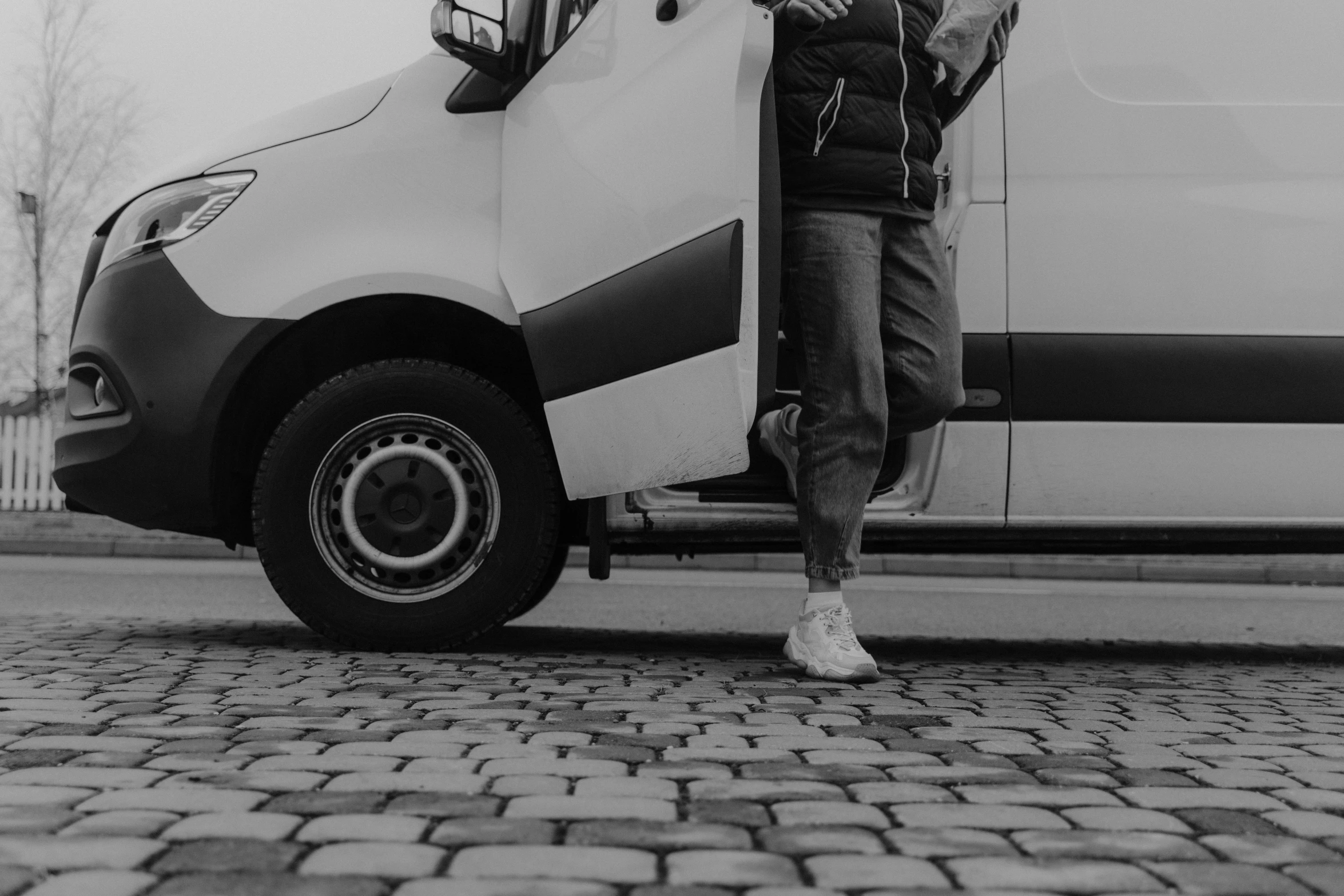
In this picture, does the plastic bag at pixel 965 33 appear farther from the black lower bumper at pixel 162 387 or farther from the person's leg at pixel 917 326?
the black lower bumper at pixel 162 387

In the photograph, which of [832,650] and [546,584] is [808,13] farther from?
[546,584]

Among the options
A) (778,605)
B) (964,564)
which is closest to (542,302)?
(778,605)

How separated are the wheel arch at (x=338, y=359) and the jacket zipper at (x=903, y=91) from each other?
106 centimetres

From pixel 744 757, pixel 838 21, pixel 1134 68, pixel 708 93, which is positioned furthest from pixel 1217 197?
pixel 744 757

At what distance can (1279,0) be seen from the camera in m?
3.72

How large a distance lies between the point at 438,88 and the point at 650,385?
113 cm

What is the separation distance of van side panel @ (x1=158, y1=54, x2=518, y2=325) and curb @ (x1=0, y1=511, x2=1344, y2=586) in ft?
23.6

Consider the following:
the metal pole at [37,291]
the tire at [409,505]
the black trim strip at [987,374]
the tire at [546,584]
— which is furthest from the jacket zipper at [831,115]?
the metal pole at [37,291]

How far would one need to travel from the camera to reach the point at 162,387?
355 centimetres

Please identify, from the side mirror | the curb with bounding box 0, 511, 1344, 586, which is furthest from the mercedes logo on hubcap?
the curb with bounding box 0, 511, 1344, 586

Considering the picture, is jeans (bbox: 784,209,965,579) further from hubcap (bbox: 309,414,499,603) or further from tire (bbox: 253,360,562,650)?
hubcap (bbox: 309,414,499,603)

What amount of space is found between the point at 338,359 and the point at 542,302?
66 cm

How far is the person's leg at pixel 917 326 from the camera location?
3.31 m

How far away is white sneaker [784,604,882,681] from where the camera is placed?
3.18m
